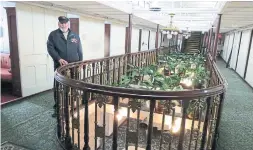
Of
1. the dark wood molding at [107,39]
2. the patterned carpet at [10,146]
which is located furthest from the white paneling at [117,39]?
the patterned carpet at [10,146]

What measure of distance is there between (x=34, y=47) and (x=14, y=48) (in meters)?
0.50

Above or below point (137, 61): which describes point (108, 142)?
below

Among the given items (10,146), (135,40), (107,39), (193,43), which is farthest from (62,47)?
(193,43)

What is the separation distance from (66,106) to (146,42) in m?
13.6

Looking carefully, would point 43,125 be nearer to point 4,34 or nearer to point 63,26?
point 63,26

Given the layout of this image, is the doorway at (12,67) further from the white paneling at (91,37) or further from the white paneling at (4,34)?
the white paneling at (91,37)

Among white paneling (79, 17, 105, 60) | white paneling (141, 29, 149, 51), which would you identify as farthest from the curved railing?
white paneling (141, 29, 149, 51)

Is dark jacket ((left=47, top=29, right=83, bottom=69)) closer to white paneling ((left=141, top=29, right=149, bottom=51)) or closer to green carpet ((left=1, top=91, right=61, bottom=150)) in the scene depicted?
green carpet ((left=1, top=91, right=61, bottom=150))

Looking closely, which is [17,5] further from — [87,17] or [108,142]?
[108,142]

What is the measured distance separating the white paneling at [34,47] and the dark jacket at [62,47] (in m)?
1.76

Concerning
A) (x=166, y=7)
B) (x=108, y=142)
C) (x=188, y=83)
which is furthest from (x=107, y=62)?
(x=166, y=7)

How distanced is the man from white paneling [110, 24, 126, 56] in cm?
611

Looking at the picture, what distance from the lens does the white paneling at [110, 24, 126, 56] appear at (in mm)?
9686

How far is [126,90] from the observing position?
174 centimetres
